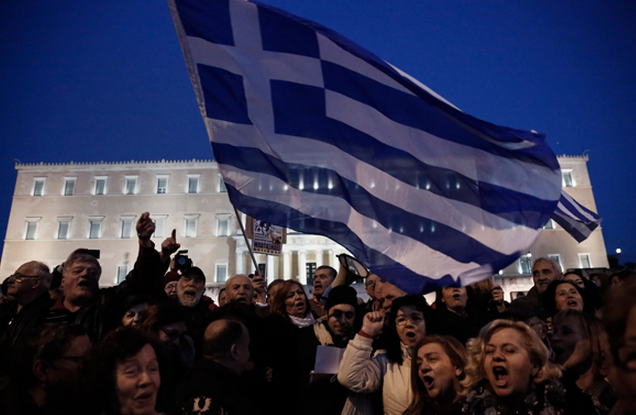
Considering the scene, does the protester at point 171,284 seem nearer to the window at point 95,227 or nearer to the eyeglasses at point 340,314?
the eyeglasses at point 340,314

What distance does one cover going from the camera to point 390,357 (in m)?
2.92

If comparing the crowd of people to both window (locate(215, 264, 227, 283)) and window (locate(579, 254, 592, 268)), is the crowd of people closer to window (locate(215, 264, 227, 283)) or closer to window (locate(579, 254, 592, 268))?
window (locate(215, 264, 227, 283))

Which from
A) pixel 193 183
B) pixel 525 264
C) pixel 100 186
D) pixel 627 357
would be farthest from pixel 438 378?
pixel 100 186

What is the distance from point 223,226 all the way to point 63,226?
14.2 m

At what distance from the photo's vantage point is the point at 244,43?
309 cm

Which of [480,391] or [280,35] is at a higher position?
[280,35]

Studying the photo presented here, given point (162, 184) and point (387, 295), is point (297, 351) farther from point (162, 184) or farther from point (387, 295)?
point (162, 184)

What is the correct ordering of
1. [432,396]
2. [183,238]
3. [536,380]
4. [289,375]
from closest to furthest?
[536,380] → [432,396] → [289,375] → [183,238]

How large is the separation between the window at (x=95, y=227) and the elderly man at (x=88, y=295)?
39.0 m

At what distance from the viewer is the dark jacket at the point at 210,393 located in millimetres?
2158

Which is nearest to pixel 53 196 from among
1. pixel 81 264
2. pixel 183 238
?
pixel 183 238

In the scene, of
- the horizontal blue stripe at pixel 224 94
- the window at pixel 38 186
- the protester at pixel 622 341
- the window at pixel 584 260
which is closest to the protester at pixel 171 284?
the horizontal blue stripe at pixel 224 94

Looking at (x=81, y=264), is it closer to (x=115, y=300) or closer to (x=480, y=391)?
(x=115, y=300)

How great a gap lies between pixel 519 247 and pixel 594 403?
886 millimetres
